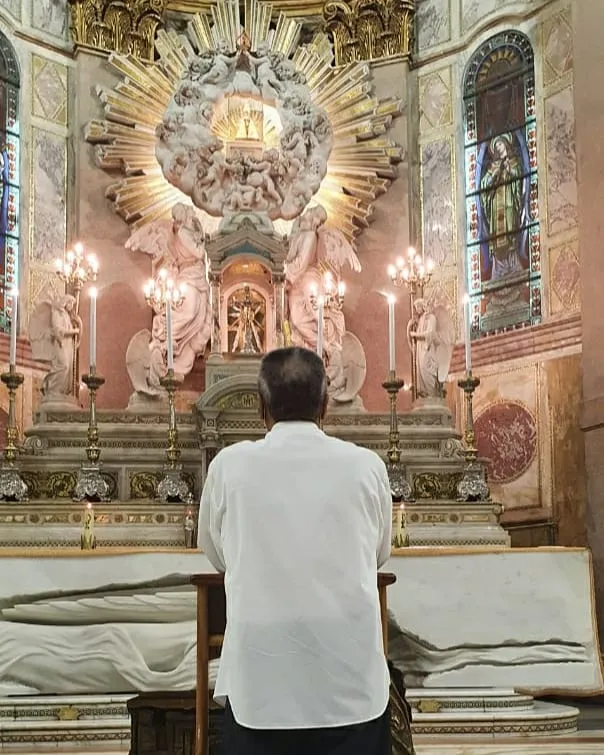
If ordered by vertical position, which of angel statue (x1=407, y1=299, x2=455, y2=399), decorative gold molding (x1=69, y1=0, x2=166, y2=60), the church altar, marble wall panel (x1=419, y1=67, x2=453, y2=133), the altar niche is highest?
decorative gold molding (x1=69, y1=0, x2=166, y2=60)

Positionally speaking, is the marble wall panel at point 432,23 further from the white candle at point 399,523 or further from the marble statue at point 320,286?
the white candle at point 399,523

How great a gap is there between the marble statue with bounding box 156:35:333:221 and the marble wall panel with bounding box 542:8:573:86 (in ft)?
7.49

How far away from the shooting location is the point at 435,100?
43.8 feet

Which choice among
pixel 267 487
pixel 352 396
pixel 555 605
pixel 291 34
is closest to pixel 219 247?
pixel 352 396

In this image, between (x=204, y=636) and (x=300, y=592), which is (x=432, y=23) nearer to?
(x=204, y=636)

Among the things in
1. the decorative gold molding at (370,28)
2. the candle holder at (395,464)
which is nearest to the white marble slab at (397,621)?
the candle holder at (395,464)

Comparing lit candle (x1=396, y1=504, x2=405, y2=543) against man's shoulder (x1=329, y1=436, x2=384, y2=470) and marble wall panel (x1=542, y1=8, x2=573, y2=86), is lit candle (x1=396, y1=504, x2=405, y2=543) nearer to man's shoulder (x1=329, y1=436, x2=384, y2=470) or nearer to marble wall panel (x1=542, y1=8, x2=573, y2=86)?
man's shoulder (x1=329, y1=436, x2=384, y2=470)

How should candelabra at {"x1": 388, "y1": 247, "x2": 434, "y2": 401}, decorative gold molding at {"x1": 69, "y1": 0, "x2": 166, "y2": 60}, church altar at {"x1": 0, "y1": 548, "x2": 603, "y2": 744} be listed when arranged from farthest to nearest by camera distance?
decorative gold molding at {"x1": 69, "y1": 0, "x2": 166, "y2": 60} → candelabra at {"x1": 388, "y1": 247, "x2": 434, "y2": 401} → church altar at {"x1": 0, "y1": 548, "x2": 603, "y2": 744}

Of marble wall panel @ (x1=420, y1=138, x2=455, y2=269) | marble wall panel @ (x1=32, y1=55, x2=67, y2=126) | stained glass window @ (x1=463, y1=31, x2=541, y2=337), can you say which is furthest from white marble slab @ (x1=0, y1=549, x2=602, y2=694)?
marble wall panel @ (x1=32, y1=55, x2=67, y2=126)

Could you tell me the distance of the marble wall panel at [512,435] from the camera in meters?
11.6

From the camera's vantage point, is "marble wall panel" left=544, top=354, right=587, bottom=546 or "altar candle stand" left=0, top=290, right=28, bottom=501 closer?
"altar candle stand" left=0, top=290, right=28, bottom=501

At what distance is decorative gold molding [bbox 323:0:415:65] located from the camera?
1347cm

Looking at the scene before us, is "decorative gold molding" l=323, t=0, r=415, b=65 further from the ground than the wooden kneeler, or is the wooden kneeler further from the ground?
"decorative gold molding" l=323, t=0, r=415, b=65

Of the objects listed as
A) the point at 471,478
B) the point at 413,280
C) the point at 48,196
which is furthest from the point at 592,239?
the point at 48,196
